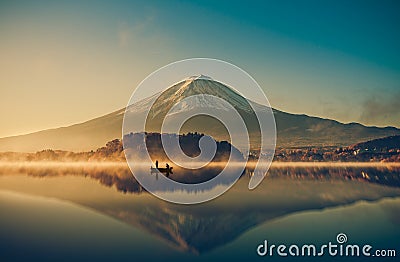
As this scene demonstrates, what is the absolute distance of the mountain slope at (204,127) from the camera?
66.8 meters

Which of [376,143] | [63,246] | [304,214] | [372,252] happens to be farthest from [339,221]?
[376,143]

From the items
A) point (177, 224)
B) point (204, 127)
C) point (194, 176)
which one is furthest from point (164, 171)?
point (204, 127)

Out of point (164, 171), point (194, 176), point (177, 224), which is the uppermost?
point (164, 171)

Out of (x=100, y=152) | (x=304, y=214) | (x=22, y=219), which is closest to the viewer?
(x=22, y=219)

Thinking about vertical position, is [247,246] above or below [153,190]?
below

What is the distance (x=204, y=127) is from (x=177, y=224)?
243 feet

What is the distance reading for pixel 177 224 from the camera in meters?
9.52

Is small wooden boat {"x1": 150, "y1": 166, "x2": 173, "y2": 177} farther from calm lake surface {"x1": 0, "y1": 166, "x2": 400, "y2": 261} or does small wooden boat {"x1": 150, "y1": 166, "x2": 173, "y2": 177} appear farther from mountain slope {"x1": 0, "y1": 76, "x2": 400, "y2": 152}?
mountain slope {"x1": 0, "y1": 76, "x2": 400, "y2": 152}

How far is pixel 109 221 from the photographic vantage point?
9.25 metres

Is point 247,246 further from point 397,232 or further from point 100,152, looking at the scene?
point 100,152

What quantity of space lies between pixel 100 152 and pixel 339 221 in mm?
45667

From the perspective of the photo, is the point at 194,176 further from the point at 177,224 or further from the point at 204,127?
the point at 204,127

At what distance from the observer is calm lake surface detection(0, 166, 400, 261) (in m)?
7.11

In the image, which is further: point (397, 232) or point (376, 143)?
point (376, 143)
